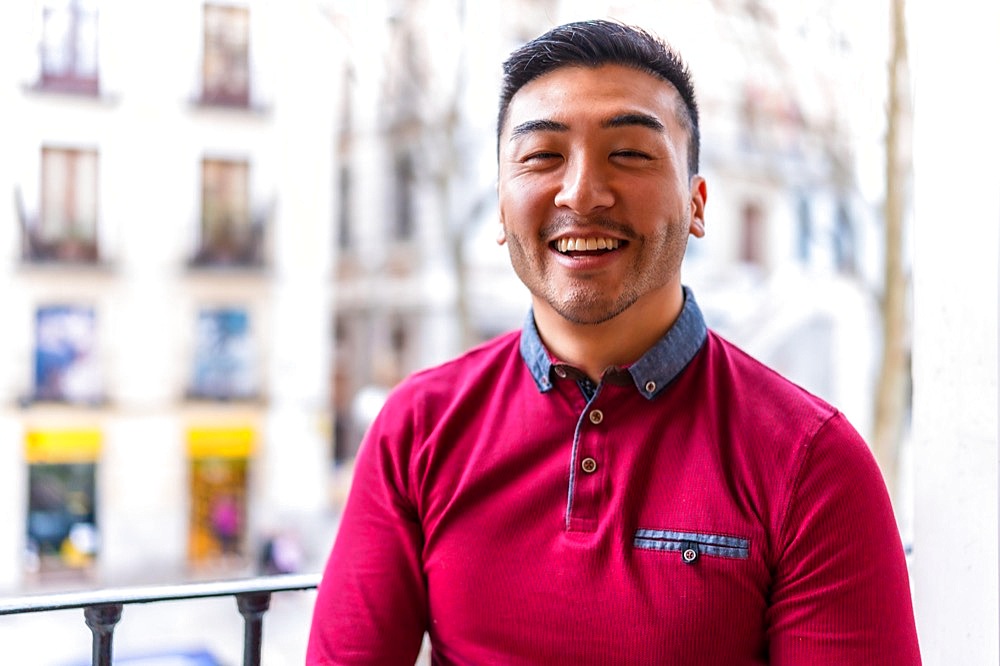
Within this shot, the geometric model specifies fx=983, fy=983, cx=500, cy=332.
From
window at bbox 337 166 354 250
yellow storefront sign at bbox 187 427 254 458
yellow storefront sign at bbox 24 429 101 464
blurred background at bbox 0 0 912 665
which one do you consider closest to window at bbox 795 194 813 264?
blurred background at bbox 0 0 912 665

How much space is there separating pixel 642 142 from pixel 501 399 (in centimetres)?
30

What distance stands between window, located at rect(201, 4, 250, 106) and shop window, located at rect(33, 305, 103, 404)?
6.46 feet

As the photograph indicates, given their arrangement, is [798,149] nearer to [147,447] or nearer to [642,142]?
[147,447]

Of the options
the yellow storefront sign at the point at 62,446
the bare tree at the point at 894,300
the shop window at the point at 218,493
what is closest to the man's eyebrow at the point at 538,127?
the bare tree at the point at 894,300

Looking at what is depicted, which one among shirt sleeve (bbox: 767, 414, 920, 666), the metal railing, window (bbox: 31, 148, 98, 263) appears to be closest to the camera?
shirt sleeve (bbox: 767, 414, 920, 666)

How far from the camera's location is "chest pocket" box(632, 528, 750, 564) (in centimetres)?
85

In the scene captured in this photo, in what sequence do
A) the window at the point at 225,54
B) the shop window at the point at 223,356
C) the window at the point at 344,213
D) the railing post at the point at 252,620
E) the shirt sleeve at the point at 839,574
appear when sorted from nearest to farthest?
the shirt sleeve at the point at 839,574, the railing post at the point at 252,620, the window at the point at 225,54, the shop window at the point at 223,356, the window at the point at 344,213

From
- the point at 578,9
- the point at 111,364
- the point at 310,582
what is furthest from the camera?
the point at 111,364

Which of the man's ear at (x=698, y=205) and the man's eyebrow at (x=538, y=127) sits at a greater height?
the man's eyebrow at (x=538, y=127)

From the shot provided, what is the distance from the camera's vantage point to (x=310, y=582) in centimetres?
124

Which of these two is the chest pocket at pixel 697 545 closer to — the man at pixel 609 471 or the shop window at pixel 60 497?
the man at pixel 609 471

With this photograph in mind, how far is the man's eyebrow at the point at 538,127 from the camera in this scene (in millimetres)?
938

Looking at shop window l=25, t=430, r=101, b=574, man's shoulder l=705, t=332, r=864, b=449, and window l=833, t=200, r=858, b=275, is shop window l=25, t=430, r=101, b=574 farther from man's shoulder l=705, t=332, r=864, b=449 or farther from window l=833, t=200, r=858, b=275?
man's shoulder l=705, t=332, r=864, b=449

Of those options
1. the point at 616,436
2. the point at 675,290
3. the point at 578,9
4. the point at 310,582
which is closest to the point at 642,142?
the point at 675,290
